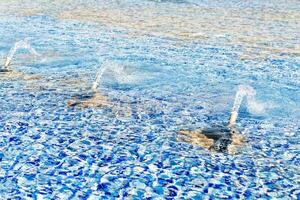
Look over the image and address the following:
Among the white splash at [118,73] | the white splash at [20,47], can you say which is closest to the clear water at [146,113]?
the white splash at [118,73]

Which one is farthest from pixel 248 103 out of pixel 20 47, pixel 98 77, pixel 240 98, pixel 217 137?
pixel 20 47

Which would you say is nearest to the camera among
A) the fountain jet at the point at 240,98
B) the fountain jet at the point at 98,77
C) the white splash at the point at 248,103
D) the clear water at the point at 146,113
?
the clear water at the point at 146,113

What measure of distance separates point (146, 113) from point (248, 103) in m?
2.02

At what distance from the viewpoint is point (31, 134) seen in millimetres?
7000

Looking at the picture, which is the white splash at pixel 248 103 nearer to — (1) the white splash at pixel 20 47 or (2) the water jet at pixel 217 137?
(2) the water jet at pixel 217 137

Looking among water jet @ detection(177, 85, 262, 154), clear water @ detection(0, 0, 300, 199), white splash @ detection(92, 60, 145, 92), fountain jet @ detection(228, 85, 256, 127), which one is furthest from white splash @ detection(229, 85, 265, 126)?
white splash @ detection(92, 60, 145, 92)

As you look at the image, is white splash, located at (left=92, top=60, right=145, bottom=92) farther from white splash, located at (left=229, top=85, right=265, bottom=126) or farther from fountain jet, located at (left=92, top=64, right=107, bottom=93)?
white splash, located at (left=229, top=85, right=265, bottom=126)

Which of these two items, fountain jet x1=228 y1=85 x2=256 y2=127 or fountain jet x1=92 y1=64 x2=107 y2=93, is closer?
fountain jet x1=228 y1=85 x2=256 y2=127

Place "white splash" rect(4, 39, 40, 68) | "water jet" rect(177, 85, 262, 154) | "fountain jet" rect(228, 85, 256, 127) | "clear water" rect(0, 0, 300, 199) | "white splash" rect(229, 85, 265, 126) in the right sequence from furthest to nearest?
1. "white splash" rect(4, 39, 40, 68)
2. "white splash" rect(229, 85, 265, 126)
3. "fountain jet" rect(228, 85, 256, 127)
4. "water jet" rect(177, 85, 262, 154)
5. "clear water" rect(0, 0, 300, 199)

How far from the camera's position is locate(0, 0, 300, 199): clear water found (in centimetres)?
572

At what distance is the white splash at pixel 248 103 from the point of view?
834 centimetres

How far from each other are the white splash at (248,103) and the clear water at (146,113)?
106mm

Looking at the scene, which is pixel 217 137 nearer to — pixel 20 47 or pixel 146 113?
pixel 146 113

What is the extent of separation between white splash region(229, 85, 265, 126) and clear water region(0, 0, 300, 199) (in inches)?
4.2
